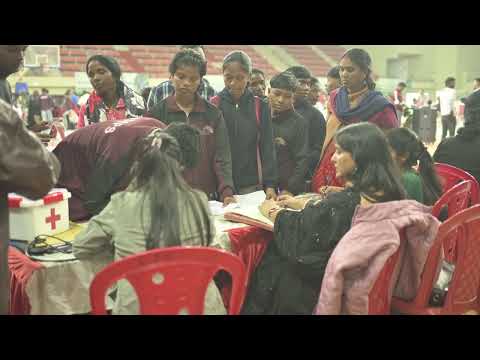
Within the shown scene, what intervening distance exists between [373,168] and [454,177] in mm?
1031

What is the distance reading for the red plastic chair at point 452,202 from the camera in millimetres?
2273

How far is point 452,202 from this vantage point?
2.33 metres

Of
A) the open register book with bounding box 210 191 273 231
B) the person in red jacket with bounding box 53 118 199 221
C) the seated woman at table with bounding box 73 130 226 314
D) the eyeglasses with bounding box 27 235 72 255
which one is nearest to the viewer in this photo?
the seated woman at table with bounding box 73 130 226 314

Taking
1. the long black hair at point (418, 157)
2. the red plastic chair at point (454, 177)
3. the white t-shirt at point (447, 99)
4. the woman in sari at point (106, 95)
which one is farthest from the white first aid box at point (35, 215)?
the white t-shirt at point (447, 99)

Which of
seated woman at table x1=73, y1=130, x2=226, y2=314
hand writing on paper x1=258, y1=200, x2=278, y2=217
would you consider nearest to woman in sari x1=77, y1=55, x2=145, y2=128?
seated woman at table x1=73, y1=130, x2=226, y2=314

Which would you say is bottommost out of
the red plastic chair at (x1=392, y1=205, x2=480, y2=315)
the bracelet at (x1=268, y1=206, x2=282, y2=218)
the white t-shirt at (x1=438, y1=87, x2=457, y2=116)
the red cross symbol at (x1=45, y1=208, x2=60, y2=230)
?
the red plastic chair at (x1=392, y1=205, x2=480, y2=315)

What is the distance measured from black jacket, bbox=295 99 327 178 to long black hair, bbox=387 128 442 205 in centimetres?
42

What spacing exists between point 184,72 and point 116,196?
70 centimetres

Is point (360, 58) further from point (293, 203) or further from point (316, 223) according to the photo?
point (316, 223)

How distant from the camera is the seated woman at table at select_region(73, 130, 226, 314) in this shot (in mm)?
1637

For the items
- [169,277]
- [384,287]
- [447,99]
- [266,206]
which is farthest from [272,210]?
[447,99]

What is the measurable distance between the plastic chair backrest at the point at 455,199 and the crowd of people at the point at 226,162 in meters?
0.04

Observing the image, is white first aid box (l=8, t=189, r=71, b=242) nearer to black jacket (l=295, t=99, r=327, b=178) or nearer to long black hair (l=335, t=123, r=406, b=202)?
long black hair (l=335, t=123, r=406, b=202)
